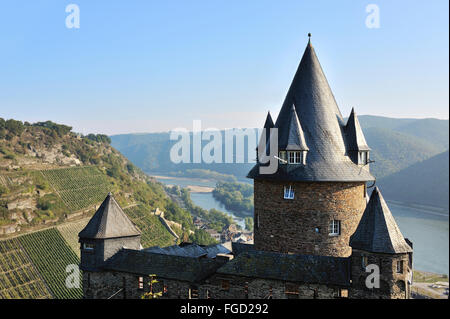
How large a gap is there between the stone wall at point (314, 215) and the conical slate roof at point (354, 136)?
1.50m

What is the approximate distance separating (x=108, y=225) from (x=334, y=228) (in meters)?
9.45

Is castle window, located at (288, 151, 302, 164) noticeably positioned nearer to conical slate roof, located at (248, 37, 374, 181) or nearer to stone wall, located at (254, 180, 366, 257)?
conical slate roof, located at (248, 37, 374, 181)

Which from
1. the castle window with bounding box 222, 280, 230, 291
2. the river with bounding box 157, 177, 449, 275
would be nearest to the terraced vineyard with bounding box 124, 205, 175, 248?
the river with bounding box 157, 177, 449, 275

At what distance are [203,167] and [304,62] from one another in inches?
6344

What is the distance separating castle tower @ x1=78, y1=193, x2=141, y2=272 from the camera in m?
17.7

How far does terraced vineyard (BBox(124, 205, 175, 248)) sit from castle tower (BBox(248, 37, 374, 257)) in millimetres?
46385

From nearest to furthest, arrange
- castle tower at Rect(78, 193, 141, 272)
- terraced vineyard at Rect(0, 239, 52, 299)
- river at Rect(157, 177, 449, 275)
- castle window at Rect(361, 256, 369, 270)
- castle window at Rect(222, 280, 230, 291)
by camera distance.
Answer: castle window at Rect(361, 256, 369, 270), castle window at Rect(222, 280, 230, 291), castle tower at Rect(78, 193, 141, 272), terraced vineyard at Rect(0, 239, 52, 299), river at Rect(157, 177, 449, 275)

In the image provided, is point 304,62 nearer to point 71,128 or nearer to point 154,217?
point 154,217

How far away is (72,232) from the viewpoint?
56375 millimetres

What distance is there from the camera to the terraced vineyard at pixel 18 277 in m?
42.0

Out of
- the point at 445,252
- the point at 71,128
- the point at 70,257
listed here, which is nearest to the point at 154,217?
the point at 70,257

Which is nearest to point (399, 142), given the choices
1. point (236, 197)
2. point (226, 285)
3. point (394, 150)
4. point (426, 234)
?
point (394, 150)

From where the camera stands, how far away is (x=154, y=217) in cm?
7256

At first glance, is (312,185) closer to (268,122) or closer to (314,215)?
(314,215)
